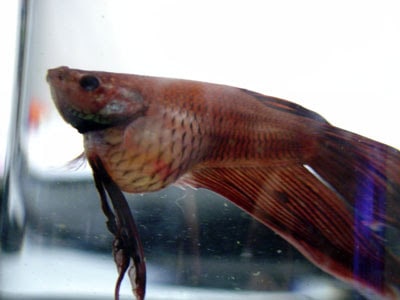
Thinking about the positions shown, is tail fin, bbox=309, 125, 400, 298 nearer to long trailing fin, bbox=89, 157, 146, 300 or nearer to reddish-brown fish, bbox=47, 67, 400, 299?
reddish-brown fish, bbox=47, 67, 400, 299

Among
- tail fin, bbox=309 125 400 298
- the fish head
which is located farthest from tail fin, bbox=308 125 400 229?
the fish head

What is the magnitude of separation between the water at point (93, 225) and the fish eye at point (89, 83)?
3cm

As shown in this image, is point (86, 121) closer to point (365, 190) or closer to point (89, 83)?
point (89, 83)

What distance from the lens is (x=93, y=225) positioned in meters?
0.37

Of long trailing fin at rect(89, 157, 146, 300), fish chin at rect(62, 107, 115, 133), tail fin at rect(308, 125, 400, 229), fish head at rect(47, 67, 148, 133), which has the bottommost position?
long trailing fin at rect(89, 157, 146, 300)

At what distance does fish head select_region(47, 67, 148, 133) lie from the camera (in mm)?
338

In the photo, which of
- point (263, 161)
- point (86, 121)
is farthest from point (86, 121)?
point (263, 161)

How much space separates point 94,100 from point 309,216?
15cm

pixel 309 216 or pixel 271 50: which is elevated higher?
pixel 271 50

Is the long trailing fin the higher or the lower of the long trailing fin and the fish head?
the lower

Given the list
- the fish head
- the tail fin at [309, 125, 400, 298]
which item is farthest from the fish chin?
the tail fin at [309, 125, 400, 298]

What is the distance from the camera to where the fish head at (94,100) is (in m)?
0.34

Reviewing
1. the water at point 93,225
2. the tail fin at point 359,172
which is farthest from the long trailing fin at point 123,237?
the tail fin at point 359,172

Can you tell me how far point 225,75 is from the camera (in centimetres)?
37
